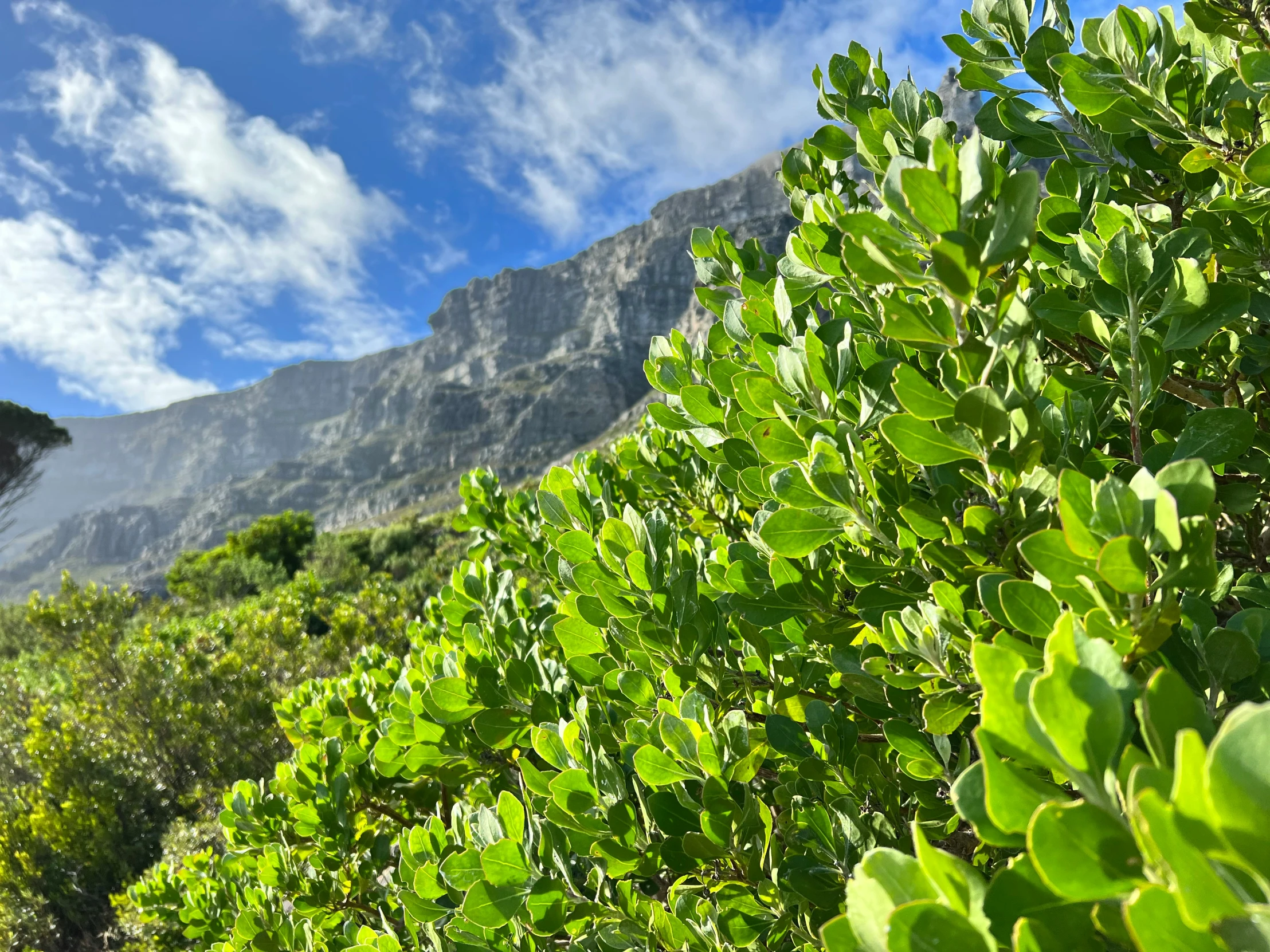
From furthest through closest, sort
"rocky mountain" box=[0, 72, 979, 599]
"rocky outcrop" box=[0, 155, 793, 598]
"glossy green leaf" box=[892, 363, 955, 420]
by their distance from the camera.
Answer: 1. "rocky outcrop" box=[0, 155, 793, 598]
2. "rocky mountain" box=[0, 72, 979, 599]
3. "glossy green leaf" box=[892, 363, 955, 420]

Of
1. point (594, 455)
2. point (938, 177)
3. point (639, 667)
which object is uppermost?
point (594, 455)

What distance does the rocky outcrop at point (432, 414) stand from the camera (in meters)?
89.7

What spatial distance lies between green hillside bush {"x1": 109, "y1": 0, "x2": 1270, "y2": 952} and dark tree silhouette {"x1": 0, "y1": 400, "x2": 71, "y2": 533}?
33.8 meters

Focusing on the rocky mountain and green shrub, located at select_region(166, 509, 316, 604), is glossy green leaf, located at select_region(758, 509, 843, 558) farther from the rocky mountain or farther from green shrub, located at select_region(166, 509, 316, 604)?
the rocky mountain

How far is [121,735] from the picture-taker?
8445 millimetres

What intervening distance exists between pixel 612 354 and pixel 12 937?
3572 inches

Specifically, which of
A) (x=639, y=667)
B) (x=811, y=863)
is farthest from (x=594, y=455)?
(x=811, y=863)

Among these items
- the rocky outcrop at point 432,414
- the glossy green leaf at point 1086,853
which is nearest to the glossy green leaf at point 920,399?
the glossy green leaf at point 1086,853

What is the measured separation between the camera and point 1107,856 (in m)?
0.42

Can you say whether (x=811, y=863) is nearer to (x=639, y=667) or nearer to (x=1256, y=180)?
(x=639, y=667)

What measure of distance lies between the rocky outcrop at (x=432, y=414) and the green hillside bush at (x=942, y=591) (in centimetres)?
6219

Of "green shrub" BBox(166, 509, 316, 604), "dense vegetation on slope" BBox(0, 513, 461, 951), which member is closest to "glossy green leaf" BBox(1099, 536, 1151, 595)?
"dense vegetation on slope" BBox(0, 513, 461, 951)

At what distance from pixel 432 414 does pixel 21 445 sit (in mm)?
73146

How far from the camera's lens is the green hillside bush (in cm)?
46
